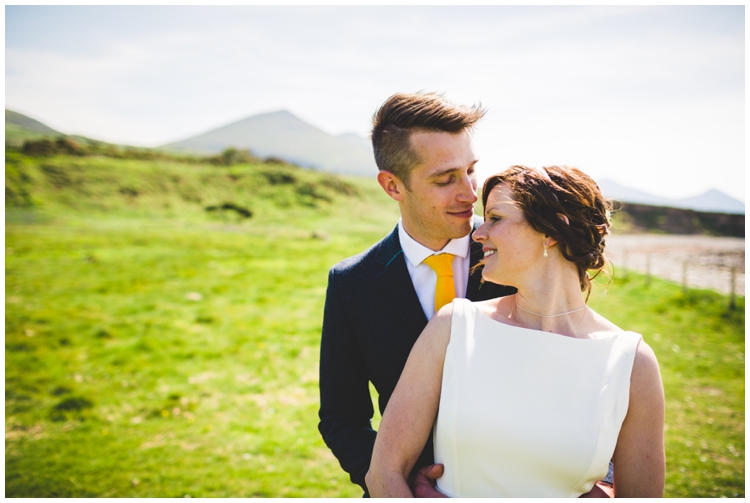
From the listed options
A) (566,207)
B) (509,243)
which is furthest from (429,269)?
(566,207)

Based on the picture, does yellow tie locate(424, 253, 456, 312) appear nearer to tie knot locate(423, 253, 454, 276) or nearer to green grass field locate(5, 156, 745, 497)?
tie knot locate(423, 253, 454, 276)

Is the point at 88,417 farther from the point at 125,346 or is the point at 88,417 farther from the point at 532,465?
the point at 532,465

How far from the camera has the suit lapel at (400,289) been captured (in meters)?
2.60

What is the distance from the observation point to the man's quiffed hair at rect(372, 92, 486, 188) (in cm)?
270

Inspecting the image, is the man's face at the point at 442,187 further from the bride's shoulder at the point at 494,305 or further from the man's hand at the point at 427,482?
the man's hand at the point at 427,482

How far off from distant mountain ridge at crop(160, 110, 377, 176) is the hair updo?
102 meters

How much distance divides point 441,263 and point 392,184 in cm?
70

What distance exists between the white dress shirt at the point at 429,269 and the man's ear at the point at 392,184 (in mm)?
355

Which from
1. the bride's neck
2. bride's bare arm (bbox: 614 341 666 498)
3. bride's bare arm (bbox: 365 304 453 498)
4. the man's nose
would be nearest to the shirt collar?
the man's nose

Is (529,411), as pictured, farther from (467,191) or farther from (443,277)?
(467,191)

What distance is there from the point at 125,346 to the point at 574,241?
1015 cm

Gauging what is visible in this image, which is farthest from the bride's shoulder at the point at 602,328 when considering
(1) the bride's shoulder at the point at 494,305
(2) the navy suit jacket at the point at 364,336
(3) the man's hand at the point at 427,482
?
(3) the man's hand at the point at 427,482

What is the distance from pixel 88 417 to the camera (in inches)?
269

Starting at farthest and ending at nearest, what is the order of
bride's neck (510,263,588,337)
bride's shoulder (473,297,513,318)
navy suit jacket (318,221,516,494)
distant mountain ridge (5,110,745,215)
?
1. distant mountain ridge (5,110,745,215)
2. navy suit jacket (318,221,516,494)
3. bride's shoulder (473,297,513,318)
4. bride's neck (510,263,588,337)
